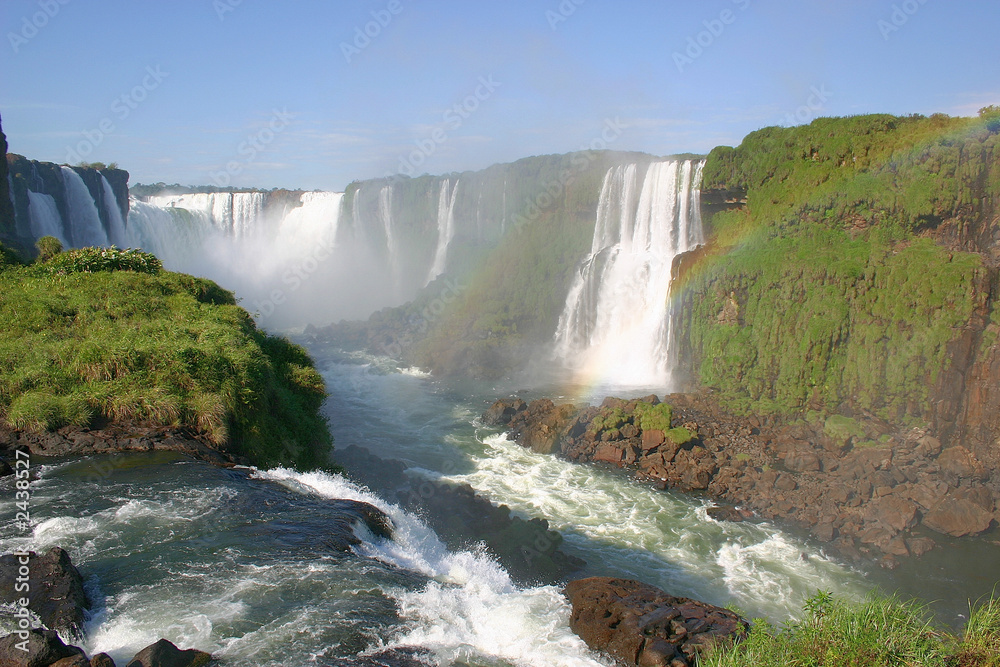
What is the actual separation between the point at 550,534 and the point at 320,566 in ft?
22.4

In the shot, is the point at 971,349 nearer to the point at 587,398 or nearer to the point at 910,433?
the point at 910,433

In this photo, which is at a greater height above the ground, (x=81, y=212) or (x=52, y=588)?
(x=81, y=212)


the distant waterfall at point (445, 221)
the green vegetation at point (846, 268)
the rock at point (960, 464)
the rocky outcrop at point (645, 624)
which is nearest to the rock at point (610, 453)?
the green vegetation at point (846, 268)

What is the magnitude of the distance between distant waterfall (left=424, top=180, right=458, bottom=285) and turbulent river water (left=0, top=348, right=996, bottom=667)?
1388 inches

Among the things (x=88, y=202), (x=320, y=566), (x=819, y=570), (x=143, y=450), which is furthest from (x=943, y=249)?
(x=88, y=202)

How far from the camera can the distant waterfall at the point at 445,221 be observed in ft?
156

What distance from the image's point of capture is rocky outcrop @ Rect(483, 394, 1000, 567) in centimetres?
1538

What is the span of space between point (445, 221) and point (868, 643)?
44.8 metres

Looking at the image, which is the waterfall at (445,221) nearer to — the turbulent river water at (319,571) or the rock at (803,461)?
the rock at (803,461)

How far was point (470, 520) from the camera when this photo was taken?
15.0 metres

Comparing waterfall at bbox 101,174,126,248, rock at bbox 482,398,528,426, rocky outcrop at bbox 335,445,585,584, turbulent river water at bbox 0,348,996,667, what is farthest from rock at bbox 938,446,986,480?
waterfall at bbox 101,174,126,248

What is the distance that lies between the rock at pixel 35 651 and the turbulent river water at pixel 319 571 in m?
0.50

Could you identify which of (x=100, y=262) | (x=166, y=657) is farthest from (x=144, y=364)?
(x=100, y=262)

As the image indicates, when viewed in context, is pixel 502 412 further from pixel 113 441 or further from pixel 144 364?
pixel 113 441
